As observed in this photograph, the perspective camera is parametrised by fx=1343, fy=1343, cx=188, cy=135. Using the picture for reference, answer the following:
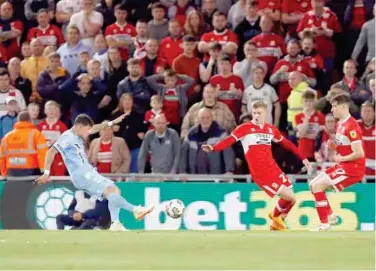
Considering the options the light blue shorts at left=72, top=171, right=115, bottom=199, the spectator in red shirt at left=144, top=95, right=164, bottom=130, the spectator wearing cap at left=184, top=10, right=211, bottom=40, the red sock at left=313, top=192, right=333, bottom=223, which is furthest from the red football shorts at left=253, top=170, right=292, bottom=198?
the spectator wearing cap at left=184, top=10, right=211, bottom=40

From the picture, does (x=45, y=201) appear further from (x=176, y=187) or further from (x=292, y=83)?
(x=292, y=83)

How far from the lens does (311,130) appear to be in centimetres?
2267

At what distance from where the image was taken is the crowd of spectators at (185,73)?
74.2ft

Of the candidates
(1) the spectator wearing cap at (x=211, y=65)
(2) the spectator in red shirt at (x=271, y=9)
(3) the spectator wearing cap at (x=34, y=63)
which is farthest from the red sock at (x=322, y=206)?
(3) the spectator wearing cap at (x=34, y=63)

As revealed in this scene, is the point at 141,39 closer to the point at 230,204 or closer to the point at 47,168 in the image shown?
the point at 230,204

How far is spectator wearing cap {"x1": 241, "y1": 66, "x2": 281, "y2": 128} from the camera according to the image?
75.7 feet

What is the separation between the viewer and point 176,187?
2123 centimetres

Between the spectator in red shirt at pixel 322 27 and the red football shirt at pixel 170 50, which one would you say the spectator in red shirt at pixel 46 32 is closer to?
the red football shirt at pixel 170 50

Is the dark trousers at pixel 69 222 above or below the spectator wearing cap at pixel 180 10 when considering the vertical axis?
below

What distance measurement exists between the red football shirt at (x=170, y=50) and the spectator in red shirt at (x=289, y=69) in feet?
6.44

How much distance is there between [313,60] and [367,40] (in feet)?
3.77

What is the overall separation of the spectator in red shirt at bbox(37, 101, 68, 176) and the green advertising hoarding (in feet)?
4.85

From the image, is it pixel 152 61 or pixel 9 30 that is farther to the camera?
pixel 9 30

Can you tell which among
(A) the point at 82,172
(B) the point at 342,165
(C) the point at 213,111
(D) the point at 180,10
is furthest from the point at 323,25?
(A) the point at 82,172
